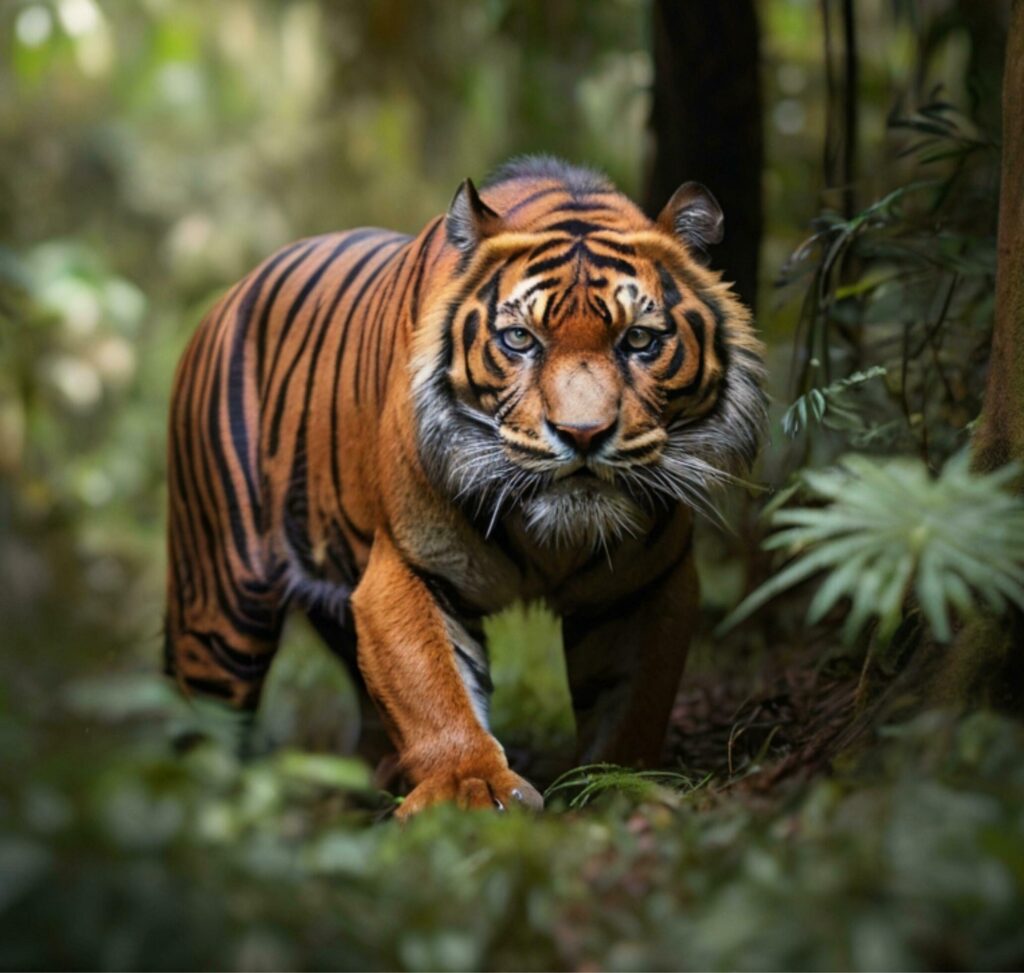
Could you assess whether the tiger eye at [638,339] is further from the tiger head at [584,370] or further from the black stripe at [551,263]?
the black stripe at [551,263]

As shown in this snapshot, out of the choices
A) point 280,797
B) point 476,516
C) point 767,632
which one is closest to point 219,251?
point 767,632

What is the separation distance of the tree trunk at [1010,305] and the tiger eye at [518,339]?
3.40 ft

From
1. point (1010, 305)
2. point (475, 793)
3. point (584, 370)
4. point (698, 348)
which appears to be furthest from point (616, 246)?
point (475, 793)

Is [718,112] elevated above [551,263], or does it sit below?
above

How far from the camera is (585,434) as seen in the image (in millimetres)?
3102

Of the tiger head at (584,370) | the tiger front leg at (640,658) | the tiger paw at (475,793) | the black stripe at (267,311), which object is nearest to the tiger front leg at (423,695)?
the tiger paw at (475,793)

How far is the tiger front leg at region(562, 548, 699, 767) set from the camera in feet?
12.5

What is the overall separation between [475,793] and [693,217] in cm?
151

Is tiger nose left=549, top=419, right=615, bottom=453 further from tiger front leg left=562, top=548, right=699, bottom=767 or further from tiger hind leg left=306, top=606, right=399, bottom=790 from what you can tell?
tiger hind leg left=306, top=606, right=399, bottom=790

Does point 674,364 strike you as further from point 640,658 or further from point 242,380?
point 242,380

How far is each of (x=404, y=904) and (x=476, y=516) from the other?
153cm

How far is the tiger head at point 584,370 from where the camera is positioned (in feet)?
10.5

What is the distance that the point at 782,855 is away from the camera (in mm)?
2074

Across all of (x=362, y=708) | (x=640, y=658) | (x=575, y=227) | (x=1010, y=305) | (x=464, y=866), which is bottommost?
(x=362, y=708)
